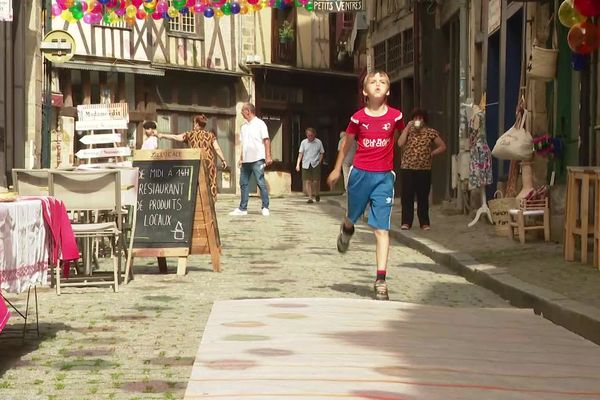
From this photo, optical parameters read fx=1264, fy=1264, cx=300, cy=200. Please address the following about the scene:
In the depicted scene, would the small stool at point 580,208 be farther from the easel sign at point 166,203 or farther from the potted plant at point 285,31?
the potted plant at point 285,31

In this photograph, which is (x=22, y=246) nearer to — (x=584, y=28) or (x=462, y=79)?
(x=584, y=28)

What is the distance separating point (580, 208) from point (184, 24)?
22069 millimetres

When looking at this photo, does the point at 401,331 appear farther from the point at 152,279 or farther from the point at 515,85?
the point at 515,85

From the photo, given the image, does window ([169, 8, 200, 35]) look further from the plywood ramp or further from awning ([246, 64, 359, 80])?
the plywood ramp

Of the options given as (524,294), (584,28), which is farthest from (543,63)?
(524,294)

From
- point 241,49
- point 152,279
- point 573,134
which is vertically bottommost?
point 152,279

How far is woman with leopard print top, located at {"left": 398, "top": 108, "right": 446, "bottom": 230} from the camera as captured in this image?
1584 centimetres

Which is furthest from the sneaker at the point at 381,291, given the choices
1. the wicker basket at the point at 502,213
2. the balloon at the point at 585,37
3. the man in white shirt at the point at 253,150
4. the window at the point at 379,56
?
the window at the point at 379,56

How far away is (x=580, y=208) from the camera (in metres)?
10.5

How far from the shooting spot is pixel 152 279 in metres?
9.82

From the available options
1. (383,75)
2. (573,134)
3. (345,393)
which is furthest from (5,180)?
(345,393)

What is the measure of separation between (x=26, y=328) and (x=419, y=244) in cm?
718

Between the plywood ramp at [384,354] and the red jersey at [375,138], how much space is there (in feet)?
4.56

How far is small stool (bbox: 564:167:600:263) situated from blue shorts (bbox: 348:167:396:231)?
1930mm
